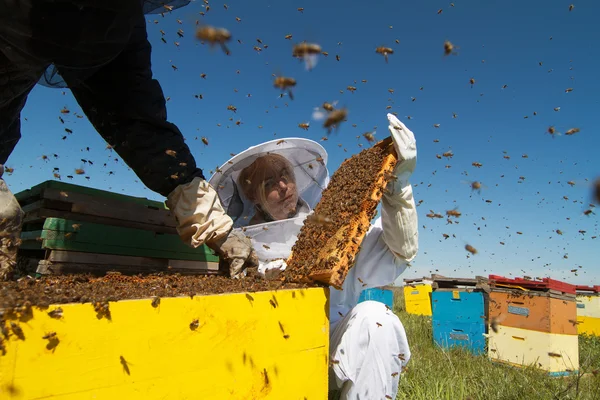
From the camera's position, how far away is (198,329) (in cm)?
146

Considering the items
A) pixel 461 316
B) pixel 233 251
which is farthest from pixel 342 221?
pixel 461 316

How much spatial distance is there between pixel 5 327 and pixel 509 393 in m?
3.58

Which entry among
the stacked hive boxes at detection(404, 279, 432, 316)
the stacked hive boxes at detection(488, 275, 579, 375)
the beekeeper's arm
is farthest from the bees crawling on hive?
the stacked hive boxes at detection(404, 279, 432, 316)

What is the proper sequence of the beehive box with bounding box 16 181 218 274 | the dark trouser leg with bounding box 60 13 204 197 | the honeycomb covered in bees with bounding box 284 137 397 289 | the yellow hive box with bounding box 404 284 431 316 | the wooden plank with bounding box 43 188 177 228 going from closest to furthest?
the honeycomb covered in bees with bounding box 284 137 397 289 < the dark trouser leg with bounding box 60 13 204 197 < the beehive box with bounding box 16 181 218 274 < the wooden plank with bounding box 43 188 177 228 < the yellow hive box with bounding box 404 284 431 316

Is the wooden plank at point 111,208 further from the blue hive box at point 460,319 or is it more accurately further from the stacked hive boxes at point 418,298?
the stacked hive boxes at point 418,298

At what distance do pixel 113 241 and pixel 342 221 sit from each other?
1978 millimetres

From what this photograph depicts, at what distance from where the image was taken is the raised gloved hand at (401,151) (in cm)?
278

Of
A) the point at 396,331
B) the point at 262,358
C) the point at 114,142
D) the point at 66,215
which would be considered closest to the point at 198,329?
the point at 262,358

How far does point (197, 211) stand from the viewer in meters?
2.84

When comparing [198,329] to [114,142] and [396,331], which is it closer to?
[396,331]

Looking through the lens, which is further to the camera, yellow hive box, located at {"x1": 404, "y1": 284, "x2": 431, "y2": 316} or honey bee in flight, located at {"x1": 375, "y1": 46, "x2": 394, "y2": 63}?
yellow hive box, located at {"x1": 404, "y1": 284, "x2": 431, "y2": 316}

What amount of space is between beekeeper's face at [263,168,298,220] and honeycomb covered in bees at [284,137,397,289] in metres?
1.05

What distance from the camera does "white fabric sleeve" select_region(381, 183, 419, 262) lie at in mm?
2975

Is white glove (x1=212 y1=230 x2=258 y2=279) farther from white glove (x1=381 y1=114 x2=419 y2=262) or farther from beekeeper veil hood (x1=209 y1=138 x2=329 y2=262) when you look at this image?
white glove (x1=381 y1=114 x2=419 y2=262)
